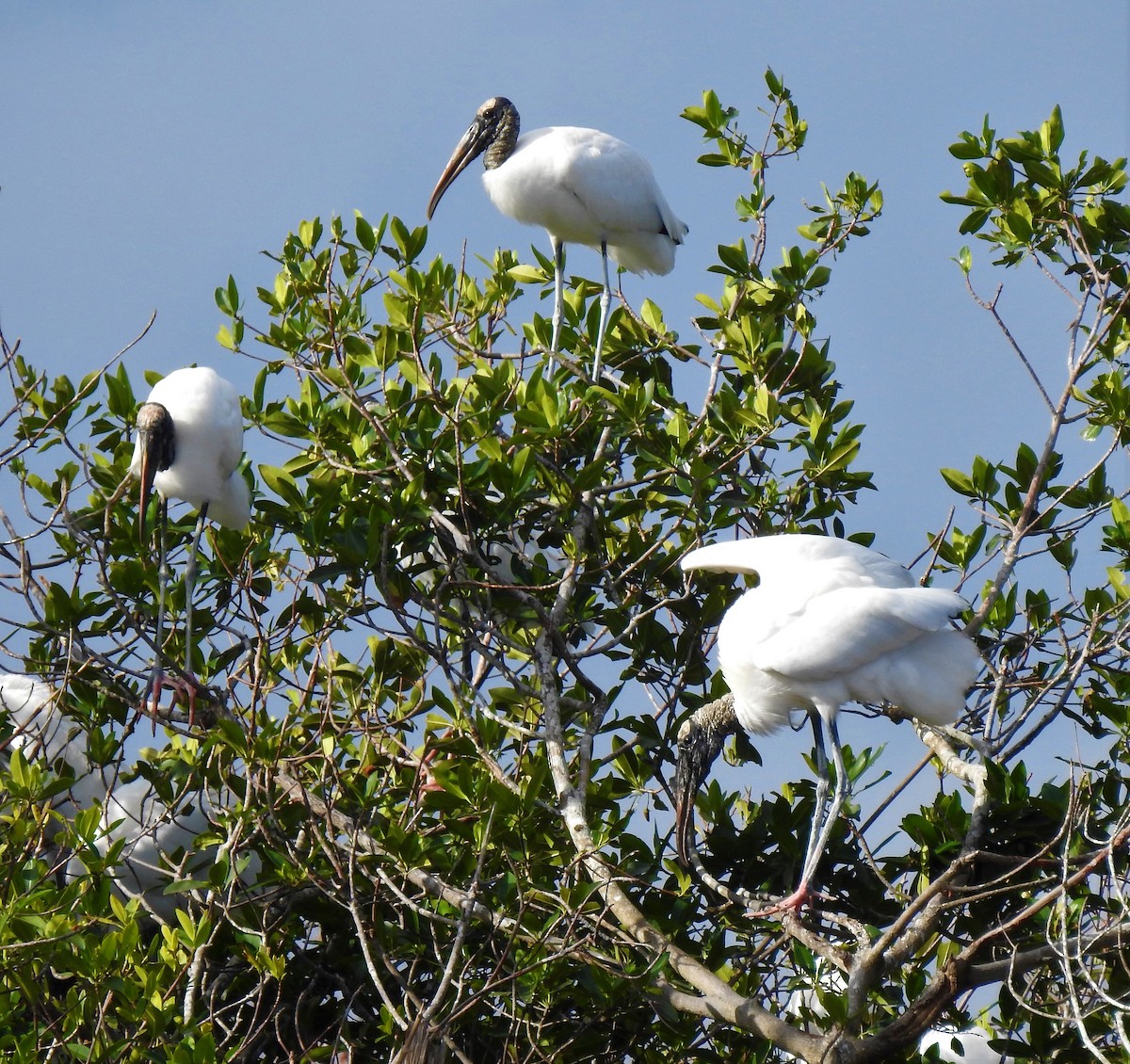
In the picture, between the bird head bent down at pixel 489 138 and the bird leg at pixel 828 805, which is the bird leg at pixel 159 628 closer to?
the bird leg at pixel 828 805

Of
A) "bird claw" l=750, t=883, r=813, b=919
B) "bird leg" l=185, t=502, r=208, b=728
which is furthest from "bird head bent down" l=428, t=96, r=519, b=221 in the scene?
"bird claw" l=750, t=883, r=813, b=919

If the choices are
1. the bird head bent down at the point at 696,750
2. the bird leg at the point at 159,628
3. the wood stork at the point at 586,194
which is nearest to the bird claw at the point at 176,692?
the bird leg at the point at 159,628

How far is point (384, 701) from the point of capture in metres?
5.12

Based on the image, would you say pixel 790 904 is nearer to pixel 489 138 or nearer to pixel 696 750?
pixel 696 750

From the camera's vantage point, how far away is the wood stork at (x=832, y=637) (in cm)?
437

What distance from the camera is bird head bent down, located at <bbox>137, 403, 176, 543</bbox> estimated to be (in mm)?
5320

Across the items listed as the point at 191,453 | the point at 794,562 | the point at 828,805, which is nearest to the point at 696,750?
the point at 828,805

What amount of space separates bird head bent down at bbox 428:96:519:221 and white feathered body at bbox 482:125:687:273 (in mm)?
318

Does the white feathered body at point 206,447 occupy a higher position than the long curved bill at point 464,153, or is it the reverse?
the long curved bill at point 464,153

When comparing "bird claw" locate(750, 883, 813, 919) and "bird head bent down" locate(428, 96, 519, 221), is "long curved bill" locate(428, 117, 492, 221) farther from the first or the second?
"bird claw" locate(750, 883, 813, 919)

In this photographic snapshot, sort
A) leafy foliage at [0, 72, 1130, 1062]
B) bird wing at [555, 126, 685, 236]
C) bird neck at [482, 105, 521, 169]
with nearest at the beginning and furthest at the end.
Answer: leafy foliage at [0, 72, 1130, 1062]
bird wing at [555, 126, 685, 236]
bird neck at [482, 105, 521, 169]

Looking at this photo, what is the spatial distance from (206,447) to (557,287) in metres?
1.55

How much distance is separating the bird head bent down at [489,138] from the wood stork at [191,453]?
6.37 ft

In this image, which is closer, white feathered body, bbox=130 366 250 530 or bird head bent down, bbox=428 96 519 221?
white feathered body, bbox=130 366 250 530
